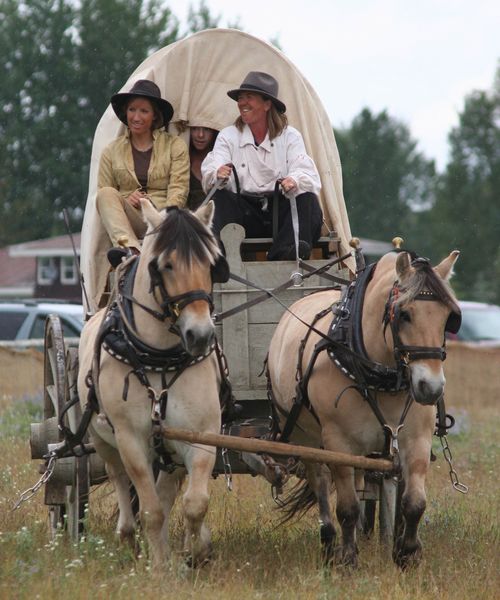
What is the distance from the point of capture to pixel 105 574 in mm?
6527

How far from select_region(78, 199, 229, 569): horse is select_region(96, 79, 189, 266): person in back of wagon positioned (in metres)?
1.68

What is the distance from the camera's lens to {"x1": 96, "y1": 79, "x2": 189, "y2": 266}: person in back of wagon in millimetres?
8852

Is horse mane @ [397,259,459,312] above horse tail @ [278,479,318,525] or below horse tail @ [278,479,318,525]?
above

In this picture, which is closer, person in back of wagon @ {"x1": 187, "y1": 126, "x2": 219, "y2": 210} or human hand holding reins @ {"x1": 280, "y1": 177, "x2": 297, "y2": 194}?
human hand holding reins @ {"x1": 280, "y1": 177, "x2": 297, "y2": 194}

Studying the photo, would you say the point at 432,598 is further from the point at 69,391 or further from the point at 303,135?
the point at 303,135

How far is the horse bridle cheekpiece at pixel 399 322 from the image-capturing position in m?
6.59

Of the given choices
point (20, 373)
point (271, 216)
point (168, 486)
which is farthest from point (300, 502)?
point (20, 373)

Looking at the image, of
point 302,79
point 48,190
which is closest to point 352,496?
point 302,79

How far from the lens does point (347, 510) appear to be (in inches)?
286

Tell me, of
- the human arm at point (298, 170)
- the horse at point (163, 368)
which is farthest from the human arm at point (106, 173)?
the horse at point (163, 368)

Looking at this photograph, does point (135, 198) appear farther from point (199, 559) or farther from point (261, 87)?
point (199, 559)

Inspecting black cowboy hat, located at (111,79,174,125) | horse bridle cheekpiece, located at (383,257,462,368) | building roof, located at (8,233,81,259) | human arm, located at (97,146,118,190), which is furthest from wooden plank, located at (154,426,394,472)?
building roof, located at (8,233,81,259)

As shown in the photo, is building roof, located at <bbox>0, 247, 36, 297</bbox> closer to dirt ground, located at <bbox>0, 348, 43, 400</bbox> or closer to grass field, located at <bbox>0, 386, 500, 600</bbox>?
dirt ground, located at <bbox>0, 348, 43, 400</bbox>

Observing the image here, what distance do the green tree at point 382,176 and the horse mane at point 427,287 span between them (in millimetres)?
68451
